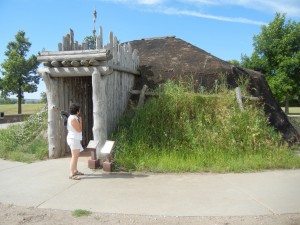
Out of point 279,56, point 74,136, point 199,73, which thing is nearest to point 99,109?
point 74,136

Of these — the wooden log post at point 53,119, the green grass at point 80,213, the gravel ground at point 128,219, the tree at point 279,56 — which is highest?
the tree at point 279,56

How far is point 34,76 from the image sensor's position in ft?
93.9

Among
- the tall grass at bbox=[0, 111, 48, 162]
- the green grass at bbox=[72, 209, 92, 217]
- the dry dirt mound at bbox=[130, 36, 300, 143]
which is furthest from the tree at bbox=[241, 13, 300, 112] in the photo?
the green grass at bbox=[72, 209, 92, 217]

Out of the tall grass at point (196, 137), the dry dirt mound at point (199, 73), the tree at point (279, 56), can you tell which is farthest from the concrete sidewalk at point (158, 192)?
the tree at point (279, 56)

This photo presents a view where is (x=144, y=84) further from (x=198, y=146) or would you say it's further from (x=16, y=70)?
(x=16, y=70)

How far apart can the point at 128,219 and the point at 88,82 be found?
21.5 feet

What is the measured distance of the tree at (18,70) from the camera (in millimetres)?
27109

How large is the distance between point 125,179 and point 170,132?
2.21m

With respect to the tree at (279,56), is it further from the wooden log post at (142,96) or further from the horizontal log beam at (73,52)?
the horizontal log beam at (73,52)

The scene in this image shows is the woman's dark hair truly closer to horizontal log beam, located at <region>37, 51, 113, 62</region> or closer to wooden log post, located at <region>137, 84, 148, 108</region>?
horizontal log beam, located at <region>37, 51, 113, 62</region>

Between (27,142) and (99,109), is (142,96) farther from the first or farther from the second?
(27,142)

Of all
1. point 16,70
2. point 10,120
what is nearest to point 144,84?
point 10,120

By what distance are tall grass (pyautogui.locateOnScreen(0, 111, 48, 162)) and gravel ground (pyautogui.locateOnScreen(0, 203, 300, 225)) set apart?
13.2 feet

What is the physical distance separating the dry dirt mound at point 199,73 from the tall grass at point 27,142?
3410mm
